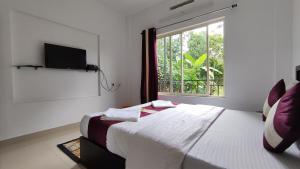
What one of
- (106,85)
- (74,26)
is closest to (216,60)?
(106,85)

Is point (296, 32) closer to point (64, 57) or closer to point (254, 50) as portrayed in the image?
point (254, 50)

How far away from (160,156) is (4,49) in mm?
2754

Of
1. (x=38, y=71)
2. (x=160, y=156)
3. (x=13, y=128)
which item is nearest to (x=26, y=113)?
(x=13, y=128)

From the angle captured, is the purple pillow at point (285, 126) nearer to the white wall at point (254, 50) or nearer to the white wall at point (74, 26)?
the white wall at point (254, 50)

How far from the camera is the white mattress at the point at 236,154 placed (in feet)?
2.39

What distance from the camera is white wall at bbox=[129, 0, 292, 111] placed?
2.06 metres

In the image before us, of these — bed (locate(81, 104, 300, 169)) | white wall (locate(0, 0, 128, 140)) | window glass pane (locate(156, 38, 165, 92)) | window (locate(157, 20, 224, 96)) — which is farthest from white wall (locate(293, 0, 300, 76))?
white wall (locate(0, 0, 128, 140))

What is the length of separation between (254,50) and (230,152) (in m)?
2.11

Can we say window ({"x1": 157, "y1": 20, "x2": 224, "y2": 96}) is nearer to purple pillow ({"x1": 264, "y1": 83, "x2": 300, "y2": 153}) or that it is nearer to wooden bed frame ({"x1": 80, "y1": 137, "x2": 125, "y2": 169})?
purple pillow ({"x1": 264, "y1": 83, "x2": 300, "y2": 153})

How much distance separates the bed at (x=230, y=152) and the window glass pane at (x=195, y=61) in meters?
1.79

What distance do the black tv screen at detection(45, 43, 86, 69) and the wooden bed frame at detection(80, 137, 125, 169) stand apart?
1.70 meters

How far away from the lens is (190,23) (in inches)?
115

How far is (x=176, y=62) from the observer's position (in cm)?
345

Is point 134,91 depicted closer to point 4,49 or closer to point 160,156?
point 4,49
